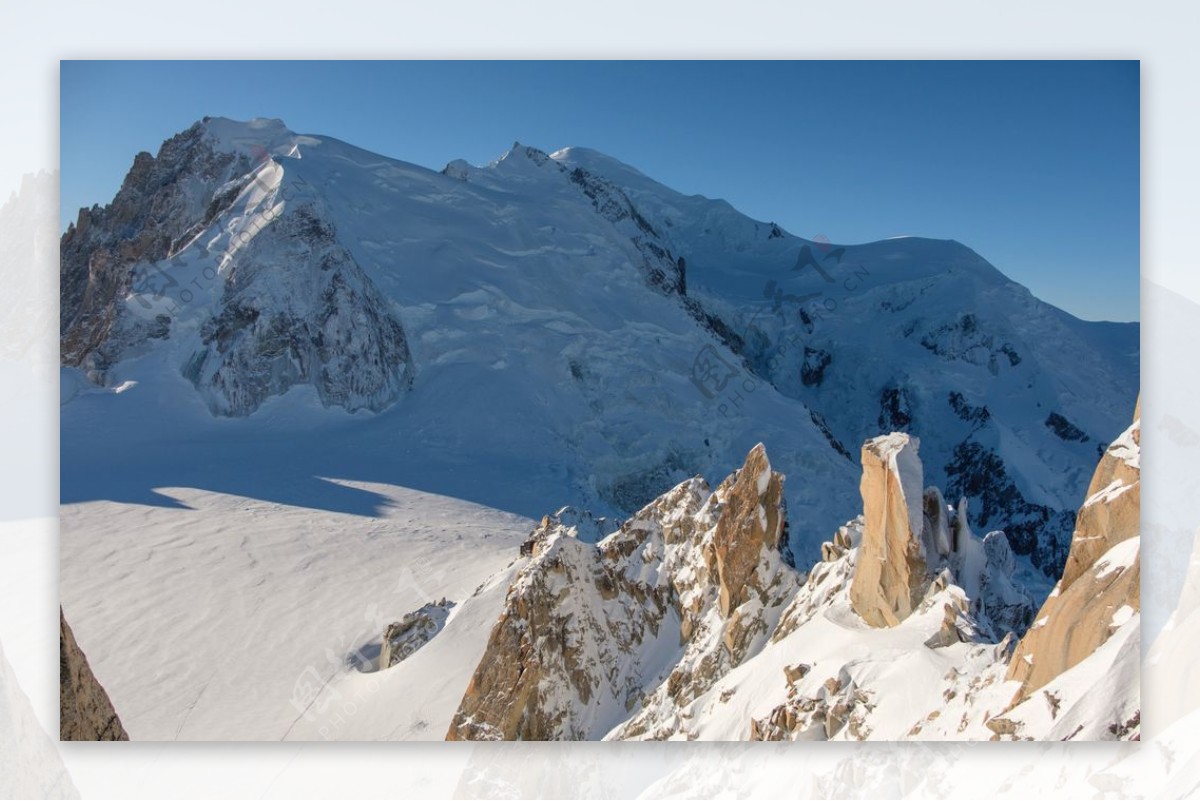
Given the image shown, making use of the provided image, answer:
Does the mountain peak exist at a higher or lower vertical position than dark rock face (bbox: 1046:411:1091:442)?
higher

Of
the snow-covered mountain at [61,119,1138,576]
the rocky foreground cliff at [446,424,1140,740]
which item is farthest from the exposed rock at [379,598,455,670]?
the snow-covered mountain at [61,119,1138,576]

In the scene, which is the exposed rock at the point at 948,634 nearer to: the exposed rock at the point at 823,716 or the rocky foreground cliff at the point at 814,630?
the rocky foreground cliff at the point at 814,630

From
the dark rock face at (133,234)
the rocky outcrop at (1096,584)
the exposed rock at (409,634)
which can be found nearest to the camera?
the rocky outcrop at (1096,584)

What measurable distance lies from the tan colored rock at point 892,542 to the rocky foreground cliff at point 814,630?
0.5 inches

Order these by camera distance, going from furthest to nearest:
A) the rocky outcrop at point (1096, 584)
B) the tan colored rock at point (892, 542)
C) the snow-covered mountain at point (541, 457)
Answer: the snow-covered mountain at point (541, 457)
the tan colored rock at point (892, 542)
the rocky outcrop at point (1096, 584)

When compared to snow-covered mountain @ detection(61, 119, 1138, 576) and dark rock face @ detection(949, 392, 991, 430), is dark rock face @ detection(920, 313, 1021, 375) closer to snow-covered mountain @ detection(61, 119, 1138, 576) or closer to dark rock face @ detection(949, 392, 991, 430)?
snow-covered mountain @ detection(61, 119, 1138, 576)

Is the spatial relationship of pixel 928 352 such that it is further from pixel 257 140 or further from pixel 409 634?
pixel 409 634

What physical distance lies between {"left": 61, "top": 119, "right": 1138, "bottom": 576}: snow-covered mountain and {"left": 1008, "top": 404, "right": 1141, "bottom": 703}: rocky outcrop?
41.7ft

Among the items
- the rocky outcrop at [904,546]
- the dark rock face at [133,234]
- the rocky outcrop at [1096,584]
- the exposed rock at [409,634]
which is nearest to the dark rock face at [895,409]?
the dark rock face at [133,234]

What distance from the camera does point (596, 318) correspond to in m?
28.5

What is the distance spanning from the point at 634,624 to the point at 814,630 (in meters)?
2.39

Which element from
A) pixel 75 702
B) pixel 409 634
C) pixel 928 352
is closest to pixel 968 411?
pixel 928 352

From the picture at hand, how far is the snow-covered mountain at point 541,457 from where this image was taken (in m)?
8.28

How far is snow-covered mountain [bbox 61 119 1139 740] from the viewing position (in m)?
8.28
